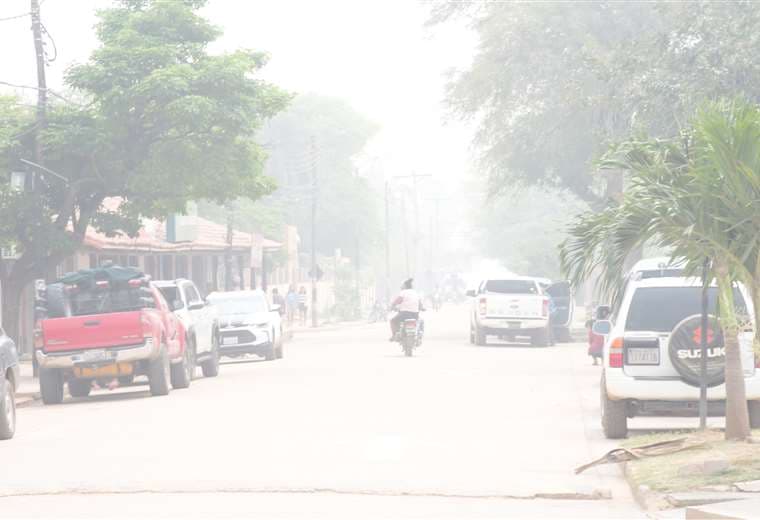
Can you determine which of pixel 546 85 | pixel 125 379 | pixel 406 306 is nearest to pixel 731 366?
pixel 125 379

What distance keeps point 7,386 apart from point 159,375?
6.88m

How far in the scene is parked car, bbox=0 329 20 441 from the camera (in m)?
18.0

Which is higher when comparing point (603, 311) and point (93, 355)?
point (603, 311)

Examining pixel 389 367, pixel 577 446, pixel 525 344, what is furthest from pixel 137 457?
pixel 525 344

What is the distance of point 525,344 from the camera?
4809 cm

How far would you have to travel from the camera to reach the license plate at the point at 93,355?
25031 millimetres

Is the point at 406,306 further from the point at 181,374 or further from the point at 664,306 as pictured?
the point at 664,306

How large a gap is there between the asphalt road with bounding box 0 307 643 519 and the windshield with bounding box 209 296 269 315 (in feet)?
27.9

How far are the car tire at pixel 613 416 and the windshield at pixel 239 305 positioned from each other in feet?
69.7

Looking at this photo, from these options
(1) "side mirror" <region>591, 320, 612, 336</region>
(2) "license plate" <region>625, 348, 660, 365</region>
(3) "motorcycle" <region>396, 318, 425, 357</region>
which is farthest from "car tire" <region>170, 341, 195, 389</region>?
(2) "license plate" <region>625, 348, 660, 365</region>

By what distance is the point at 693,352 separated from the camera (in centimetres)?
1656

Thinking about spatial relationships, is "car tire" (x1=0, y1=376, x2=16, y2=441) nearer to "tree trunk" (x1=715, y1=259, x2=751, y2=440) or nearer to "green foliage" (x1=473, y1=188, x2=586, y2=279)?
"tree trunk" (x1=715, y1=259, x2=751, y2=440)

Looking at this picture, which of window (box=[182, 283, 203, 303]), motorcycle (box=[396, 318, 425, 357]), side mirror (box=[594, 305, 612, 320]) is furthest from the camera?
motorcycle (box=[396, 318, 425, 357])

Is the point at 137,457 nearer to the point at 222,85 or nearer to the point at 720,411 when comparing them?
the point at 720,411
